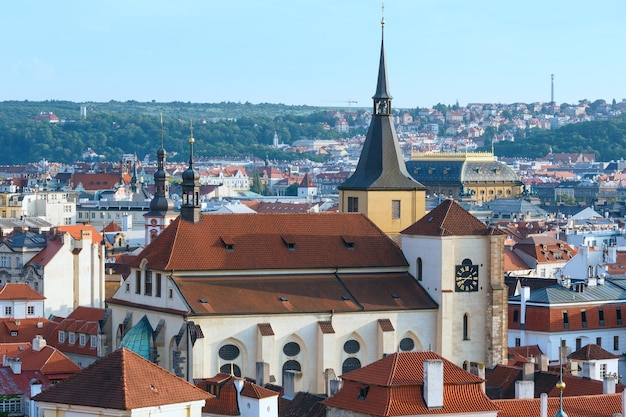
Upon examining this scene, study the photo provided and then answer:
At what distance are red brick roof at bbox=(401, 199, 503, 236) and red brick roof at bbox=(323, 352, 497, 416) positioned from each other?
22.2 metres

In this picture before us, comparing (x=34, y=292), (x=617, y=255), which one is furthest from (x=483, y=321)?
(x=617, y=255)

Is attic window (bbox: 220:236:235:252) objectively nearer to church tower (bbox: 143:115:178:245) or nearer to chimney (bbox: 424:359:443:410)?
chimney (bbox: 424:359:443:410)

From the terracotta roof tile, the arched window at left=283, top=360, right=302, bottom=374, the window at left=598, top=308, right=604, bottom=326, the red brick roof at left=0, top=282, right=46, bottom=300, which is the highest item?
the terracotta roof tile

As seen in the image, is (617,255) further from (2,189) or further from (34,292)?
(2,189)

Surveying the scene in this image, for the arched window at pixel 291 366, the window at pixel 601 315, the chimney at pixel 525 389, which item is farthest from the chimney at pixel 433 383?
the window at pixel 601 315

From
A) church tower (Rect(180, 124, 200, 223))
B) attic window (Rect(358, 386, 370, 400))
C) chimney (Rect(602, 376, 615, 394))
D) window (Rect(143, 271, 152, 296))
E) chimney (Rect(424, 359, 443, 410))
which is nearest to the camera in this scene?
chimney (Rect(424, 359, 443, 410))

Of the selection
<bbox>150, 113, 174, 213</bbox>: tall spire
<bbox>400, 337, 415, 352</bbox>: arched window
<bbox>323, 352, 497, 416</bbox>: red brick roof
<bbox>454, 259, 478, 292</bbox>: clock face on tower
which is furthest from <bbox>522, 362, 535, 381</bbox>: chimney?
<bbox>150, 113, 174, 213</bbox>: tall spire

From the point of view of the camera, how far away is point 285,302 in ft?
243

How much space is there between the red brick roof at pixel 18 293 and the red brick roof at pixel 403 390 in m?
47.4

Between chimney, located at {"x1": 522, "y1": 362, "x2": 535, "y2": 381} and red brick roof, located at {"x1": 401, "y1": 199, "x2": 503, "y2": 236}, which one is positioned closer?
chimney, located at {"x1": 522, "y1": 362, "x2": 535, "y2": 381}

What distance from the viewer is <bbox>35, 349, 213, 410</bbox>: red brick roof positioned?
149 feet

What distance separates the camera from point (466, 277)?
76.6m

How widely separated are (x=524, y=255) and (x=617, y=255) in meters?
10.0

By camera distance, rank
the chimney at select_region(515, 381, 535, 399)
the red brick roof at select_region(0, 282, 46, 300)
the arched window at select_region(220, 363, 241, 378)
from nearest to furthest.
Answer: the chimney at select_region(515, 381, 535, 399) → the arched window at select_region(220, 363, 241, 378) → the red brick roof at select_region(0, 282, 46, 300)
